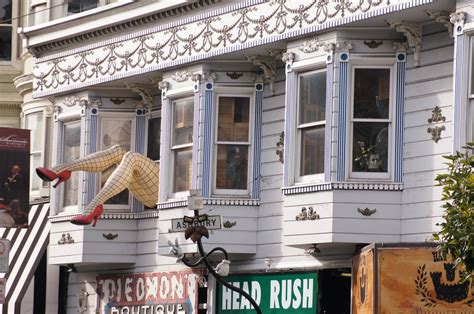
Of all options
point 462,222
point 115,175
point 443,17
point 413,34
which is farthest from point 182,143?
point 462,222

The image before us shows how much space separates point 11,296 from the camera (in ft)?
110

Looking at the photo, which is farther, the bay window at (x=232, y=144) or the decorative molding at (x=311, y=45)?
the bay window at (x=232, y=144)

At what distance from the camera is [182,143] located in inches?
1098

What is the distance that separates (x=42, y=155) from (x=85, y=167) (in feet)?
19.1

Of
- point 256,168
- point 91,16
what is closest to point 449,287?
point 256,168

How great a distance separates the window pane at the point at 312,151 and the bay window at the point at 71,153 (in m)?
7.00

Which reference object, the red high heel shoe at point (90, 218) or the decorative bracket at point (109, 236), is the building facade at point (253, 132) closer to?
the decorative bracket at point (109, 236)

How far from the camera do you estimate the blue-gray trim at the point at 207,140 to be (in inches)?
1056

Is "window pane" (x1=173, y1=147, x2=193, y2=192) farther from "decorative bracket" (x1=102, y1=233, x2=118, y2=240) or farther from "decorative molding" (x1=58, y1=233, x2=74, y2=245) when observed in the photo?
"decorative molding" (x1=58, y1=233, x2=74, y2=245)

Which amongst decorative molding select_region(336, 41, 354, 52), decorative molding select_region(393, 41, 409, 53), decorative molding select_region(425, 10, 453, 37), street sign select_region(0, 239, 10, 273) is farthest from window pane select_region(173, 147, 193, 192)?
decorative molding select_region(425, 10, 453, 37)

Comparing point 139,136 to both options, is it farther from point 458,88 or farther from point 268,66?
point 458,88

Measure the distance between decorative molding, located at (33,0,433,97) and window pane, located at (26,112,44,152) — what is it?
3351mm

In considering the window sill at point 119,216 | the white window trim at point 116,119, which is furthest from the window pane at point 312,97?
the white window trim at point 116,119

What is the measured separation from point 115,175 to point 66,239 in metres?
2.53
